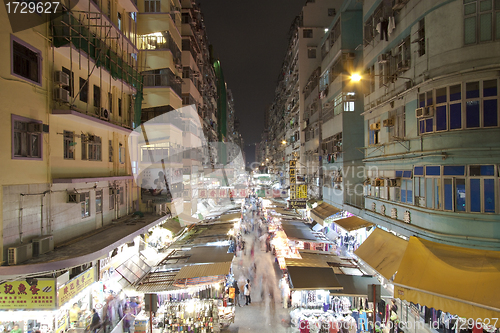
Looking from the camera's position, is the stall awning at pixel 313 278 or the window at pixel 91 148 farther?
the window at pixel 91 148

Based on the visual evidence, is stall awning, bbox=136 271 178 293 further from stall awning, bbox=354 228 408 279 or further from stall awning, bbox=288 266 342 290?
stall awning, bbox=354 228 408 279

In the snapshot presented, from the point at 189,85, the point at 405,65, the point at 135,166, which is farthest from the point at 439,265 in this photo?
the point at 189,85

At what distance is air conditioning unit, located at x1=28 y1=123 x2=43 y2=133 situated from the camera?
7.54m

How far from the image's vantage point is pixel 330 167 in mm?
20359

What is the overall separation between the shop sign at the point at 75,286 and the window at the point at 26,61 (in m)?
5.76

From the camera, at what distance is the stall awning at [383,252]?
9.59 m

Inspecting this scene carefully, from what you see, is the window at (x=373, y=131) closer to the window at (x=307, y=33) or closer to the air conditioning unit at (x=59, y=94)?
the air conditioning unit at (x=59, y=94)

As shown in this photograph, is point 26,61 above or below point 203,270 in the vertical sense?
above

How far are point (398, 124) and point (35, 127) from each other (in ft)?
40.7

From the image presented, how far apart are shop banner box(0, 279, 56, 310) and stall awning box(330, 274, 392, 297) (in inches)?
342

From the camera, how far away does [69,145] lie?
942cm

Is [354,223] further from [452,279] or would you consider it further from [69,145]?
[69,145]

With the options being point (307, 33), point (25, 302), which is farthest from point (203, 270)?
point (307, 33)

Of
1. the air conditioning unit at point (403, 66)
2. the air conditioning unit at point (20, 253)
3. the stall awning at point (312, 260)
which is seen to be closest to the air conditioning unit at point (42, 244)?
the air conditioning unit at point (20, 253)
